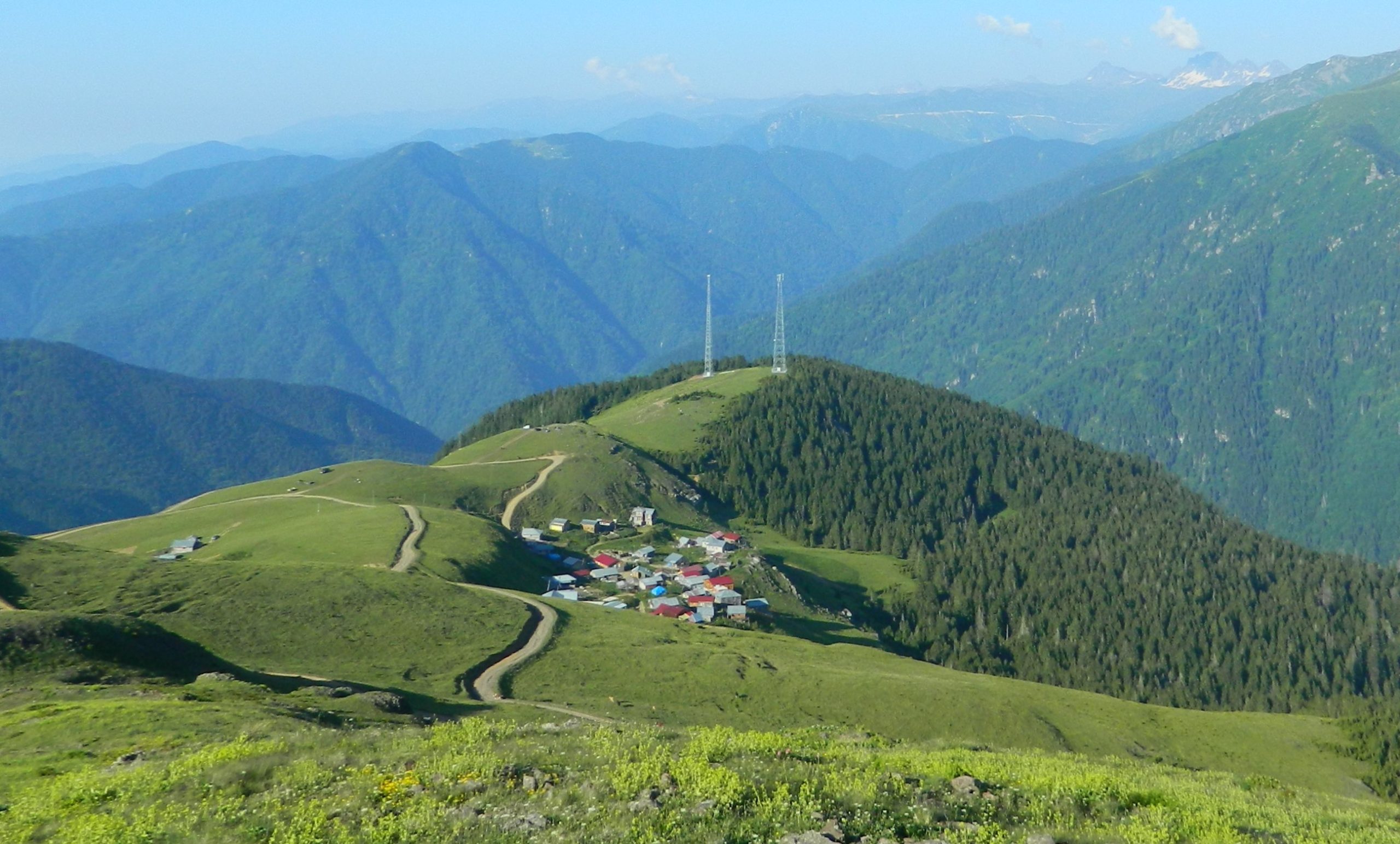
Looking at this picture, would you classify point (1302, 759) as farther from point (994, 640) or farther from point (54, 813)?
point (54, 813)

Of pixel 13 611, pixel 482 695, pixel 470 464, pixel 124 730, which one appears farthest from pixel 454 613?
pixel 470 464

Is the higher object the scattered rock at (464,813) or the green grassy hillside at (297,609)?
the scattered rock at (464,813)

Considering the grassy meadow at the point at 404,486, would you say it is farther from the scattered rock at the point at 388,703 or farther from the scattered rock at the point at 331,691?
the scattered rock at the point at 388,703

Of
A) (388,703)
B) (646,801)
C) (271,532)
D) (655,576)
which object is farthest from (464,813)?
(271,532)

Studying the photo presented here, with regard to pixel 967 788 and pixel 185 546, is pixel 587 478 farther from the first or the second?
pixel 967 788

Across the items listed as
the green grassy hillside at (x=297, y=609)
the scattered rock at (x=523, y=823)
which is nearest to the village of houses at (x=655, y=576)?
the green grassy hillside at (x=297, y=609)
